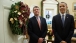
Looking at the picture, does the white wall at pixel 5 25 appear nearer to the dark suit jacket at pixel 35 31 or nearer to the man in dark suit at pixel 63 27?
the dark suit jacket at pixel 35 31

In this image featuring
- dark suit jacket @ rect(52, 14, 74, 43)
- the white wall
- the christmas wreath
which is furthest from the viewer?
dark suit jacket @ rect(52, 14, 74, 43)

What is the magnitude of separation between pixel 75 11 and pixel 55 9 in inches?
40.9

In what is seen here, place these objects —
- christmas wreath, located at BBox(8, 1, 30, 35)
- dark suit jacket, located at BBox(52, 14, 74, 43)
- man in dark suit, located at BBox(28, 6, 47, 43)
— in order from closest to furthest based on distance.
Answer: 1. christmas wreath, located at BBox(8, 1, 30, 35)
2. dark suit jacket, located at BBox(52, 14, 74, 43)
3. man in dark suit, located at BBox(28, 6, 47, 43)

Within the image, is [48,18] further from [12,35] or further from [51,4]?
[12,35]

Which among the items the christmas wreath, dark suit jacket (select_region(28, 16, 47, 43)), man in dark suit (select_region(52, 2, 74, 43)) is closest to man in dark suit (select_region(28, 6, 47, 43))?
dark suit jacket (select_region(28, 16, 47, 43))

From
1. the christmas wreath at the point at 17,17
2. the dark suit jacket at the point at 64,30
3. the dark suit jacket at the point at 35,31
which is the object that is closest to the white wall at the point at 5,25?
the christmas wreath at the point at 17,17

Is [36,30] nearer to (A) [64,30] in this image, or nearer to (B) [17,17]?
(A) [64,30]

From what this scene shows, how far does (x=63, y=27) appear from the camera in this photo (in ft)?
8.36

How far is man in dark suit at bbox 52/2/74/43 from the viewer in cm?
254

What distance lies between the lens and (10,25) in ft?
5.84

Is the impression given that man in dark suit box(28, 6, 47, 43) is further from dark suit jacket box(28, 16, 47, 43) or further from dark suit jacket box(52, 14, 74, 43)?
dark suit jacket box(52, 14, 74, 43)

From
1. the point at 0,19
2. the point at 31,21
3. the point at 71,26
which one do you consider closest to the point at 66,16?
the point at 71,26

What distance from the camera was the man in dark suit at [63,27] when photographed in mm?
2541

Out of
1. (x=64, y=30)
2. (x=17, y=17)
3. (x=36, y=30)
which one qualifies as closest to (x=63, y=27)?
(x=64, y=30)
